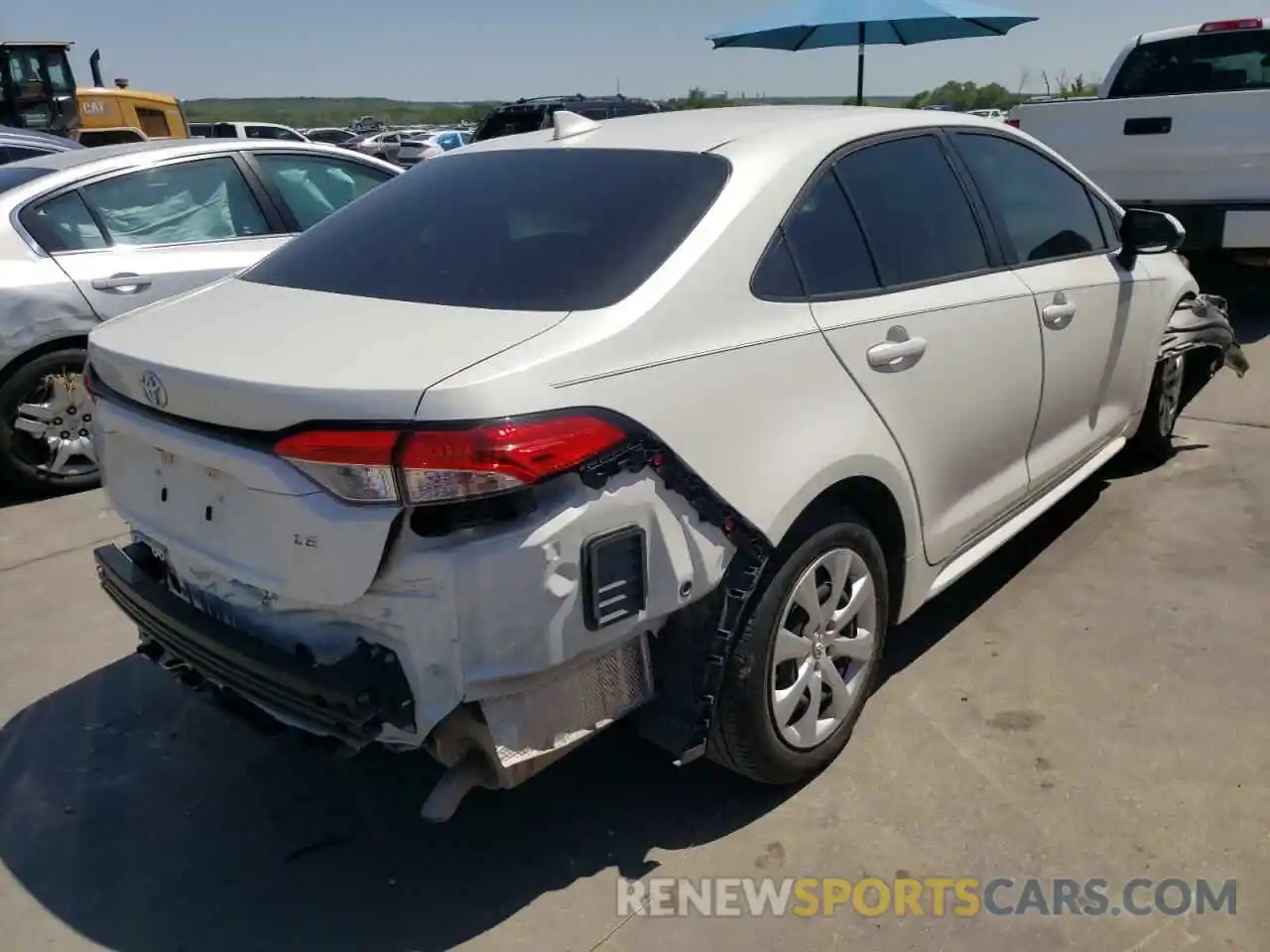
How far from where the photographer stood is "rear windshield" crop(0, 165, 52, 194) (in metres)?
5.35

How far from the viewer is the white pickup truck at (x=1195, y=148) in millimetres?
7094

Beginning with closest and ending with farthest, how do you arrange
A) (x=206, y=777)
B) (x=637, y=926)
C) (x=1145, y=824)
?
(x=637, y=926) < (x=1145, y=824) < (x=206, y=777)

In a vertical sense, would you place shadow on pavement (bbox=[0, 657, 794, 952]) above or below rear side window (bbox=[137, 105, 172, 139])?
below

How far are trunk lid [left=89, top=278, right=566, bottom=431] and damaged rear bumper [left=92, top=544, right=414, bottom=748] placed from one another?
→ 0.46 metres

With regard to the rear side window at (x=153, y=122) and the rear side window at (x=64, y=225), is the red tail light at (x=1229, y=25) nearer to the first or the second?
the rear side window at (x=64, y=225)

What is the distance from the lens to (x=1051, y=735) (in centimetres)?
307

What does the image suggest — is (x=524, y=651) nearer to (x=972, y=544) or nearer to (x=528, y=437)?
(x=528, y=437)

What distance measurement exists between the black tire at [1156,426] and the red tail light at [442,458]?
349cm

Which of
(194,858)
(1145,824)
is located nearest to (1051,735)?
(1145,824)

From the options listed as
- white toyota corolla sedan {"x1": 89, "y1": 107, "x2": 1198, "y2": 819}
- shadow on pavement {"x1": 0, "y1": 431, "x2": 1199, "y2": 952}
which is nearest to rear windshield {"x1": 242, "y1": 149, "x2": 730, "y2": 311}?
white toyota corolla sedan {"x1": 89, "y1": 107, "x2": 1198, "y2": 819}

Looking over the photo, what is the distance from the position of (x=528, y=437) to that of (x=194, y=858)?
150 cm

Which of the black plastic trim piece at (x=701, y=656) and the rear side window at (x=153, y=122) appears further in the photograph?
the rear side window at (x=153, y=122)

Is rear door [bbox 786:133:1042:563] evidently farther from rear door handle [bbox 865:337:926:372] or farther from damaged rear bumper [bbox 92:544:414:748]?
damaged rear bumper [bbox 92:544:414:748]

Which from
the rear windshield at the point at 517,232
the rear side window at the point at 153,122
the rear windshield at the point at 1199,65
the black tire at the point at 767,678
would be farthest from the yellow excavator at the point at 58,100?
the black tire at the point at 767,678
